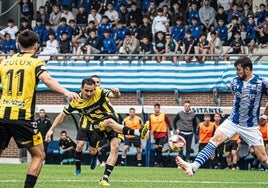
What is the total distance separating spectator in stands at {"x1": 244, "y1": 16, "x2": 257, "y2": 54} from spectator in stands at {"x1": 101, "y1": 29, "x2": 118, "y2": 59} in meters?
4.82

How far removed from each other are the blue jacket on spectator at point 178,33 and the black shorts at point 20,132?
67.8 feet

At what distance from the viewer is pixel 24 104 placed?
11.2m

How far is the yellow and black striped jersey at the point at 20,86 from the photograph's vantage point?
1119 centimetres

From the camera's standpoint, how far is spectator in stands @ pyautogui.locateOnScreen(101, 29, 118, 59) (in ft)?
104

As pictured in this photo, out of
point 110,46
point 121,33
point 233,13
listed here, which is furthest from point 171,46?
point 233,13

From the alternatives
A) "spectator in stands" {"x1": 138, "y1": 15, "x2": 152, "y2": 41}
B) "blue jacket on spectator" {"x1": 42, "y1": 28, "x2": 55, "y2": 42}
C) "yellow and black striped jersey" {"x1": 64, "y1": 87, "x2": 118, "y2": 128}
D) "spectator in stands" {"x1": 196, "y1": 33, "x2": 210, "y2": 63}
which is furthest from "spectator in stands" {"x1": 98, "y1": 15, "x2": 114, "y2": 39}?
"yellow and black striped jersey" {"x1": 64, "y1": 87, "x2": 118, "y2": 128}

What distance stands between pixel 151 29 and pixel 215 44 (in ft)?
9.42

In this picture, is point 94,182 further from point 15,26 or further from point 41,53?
point 15,26

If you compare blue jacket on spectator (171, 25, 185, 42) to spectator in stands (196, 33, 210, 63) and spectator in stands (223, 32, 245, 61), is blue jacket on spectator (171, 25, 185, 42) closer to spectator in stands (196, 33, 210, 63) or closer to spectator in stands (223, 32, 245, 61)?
spectator in stands (196, 33, 210, 63)

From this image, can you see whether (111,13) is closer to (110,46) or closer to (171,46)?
(110,46)

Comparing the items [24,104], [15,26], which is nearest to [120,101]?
[15,26]

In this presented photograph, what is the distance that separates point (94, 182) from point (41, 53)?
16563 millimetres

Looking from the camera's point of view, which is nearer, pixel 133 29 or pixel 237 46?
pixel 237 46

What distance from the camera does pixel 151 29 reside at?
32.3m
